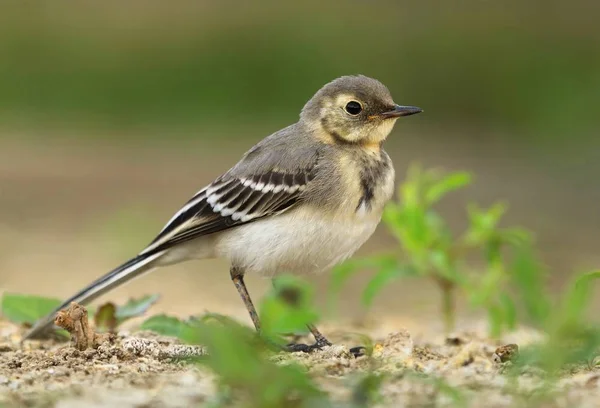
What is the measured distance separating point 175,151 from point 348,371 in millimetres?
17103

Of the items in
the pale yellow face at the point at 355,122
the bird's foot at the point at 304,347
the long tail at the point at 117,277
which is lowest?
the bird's foot at the point at 304,347

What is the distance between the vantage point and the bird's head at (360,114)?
8.12 m

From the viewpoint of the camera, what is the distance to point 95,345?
665 centimetres

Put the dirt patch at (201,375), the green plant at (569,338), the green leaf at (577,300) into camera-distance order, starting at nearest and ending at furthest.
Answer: the dirt patch at (201,375), the green plant at (569,338), the green leaf at (577,300)

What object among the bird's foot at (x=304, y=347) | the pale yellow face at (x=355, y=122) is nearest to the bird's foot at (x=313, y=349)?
the bird's foot at (x=304, y=347)

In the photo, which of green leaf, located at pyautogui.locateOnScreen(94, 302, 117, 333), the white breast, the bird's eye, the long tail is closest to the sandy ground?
green leaf, located at pyautogui.locateOnScreen(94, 302, 117, 333)

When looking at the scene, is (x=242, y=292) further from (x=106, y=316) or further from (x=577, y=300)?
(x=577, y=300)

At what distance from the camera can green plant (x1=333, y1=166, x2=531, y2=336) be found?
7895 millimetres

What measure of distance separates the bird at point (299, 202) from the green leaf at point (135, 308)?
1.35ft

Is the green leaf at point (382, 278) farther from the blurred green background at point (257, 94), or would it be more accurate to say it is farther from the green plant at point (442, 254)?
the blurred green background at point (257, 94)

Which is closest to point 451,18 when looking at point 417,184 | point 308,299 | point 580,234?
point 580,234

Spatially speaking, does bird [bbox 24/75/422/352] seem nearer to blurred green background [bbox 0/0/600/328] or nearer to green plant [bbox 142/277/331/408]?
green plant [bbox 142/277/331/408]

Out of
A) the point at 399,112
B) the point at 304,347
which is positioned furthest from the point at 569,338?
the point at 399,112

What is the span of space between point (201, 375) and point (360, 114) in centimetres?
323
